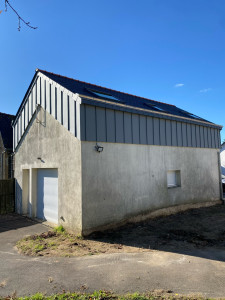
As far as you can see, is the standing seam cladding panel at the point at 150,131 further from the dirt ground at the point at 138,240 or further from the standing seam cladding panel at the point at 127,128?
the dirt ground at the point at 138,240

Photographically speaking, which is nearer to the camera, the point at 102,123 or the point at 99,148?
the point at 99,148

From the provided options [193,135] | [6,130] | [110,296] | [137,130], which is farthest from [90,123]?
[6,130]

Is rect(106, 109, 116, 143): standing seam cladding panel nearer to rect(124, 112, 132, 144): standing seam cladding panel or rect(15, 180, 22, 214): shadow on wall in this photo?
rect(124, 112, 132, 144): standing seam cladding panel

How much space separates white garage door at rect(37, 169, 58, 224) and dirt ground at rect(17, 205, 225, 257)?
128 cm

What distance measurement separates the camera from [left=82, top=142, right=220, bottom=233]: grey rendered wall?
21.8 ft

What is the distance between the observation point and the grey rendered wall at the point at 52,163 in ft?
21.8

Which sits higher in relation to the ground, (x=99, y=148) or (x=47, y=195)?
(x=99, y=148)

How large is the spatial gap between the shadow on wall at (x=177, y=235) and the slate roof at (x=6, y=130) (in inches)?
451

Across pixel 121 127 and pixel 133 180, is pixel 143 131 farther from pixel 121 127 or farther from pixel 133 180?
pixel 133 180

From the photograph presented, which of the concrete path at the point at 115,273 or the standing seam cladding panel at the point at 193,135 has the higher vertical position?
the standing seam cladding panel at the point at 193,135

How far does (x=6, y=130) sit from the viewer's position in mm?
15859

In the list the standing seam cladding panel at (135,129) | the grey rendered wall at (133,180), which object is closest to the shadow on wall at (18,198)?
the grey rendered wall at (133,180)

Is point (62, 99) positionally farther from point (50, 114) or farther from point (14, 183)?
point (14, 183)

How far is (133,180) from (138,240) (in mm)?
2349
